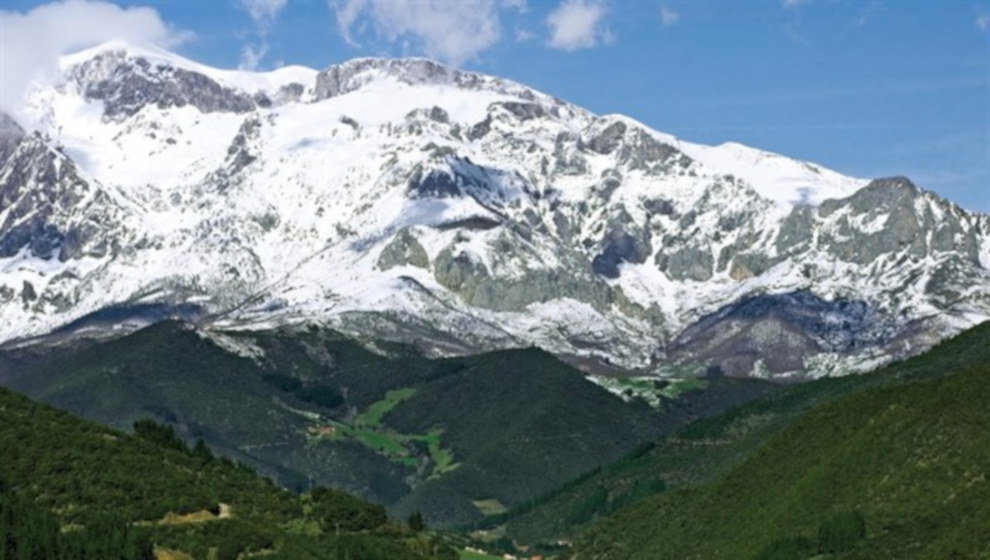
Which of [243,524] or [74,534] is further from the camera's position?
[243,524]

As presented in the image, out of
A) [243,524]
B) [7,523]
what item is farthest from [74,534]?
[243,524]

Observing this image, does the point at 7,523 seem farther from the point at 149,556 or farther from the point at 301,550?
the point at 301,550

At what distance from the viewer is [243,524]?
19788 cm

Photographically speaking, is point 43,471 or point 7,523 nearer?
point 7,523

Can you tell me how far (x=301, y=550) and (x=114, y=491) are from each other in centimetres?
1944

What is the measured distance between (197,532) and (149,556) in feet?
26.9

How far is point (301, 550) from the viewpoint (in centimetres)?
19762

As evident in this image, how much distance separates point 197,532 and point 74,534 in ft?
41.7

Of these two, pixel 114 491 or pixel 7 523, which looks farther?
pixel 114 491

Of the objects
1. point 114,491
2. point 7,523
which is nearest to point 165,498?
point 114,491

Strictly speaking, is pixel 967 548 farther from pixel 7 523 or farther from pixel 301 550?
pixel 7 523

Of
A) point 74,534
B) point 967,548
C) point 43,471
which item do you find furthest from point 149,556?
point 967,548

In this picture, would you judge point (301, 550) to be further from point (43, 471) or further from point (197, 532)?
point (43, 471)

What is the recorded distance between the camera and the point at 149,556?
185 meters
